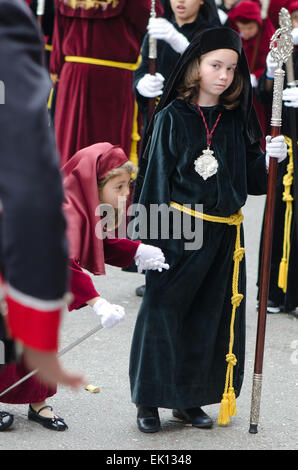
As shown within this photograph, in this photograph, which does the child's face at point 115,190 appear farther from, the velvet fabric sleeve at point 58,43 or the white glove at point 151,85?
the velvet fabric sleeve at point 58,43

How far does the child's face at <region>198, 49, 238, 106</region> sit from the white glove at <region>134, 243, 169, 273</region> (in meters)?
0.66

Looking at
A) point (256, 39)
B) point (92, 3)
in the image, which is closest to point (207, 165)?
point (92, 3)

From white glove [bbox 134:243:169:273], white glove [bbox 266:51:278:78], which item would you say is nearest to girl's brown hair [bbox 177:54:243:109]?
white glove [bbox 134:243:169:273]

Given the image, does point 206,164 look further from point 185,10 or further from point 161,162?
point 185,10

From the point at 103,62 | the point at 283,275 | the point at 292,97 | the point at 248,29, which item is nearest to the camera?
the point at 292,97

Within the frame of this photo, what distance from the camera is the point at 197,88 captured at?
3525 millimetres

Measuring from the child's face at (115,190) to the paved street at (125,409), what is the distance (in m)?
0.94

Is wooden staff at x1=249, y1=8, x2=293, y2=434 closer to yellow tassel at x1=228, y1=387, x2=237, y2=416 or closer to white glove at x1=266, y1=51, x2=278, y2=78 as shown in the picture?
yellow tassel at x1=228, y1=387, x2=237, y2=416

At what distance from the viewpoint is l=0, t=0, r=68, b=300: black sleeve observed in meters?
1.53

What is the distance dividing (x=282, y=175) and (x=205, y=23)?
3.27 feet

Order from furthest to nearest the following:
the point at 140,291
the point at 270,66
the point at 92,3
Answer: the point at 92,3 → the point at 140,291 → the point at 270,66

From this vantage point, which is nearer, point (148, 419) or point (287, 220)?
point (148, 419)

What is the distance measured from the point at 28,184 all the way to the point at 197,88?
2091 millimetres

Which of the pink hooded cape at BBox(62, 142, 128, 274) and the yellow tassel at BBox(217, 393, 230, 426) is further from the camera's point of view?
the yellow tassel at BBox(217, 393, 230, 426)
